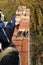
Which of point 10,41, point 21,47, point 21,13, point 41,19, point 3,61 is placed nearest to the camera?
point 3,61

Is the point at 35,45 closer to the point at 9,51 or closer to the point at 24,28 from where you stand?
the point at 24,28

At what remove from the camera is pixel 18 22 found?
12.1ft

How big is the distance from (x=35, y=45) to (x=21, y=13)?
162 cm

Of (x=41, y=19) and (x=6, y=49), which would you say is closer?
(x=6, y=49)

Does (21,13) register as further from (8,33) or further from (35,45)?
(35,45)

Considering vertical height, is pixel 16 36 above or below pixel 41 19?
above

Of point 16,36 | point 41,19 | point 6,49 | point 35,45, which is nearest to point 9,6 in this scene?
point 41,19

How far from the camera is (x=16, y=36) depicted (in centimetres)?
356

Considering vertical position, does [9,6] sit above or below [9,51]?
below

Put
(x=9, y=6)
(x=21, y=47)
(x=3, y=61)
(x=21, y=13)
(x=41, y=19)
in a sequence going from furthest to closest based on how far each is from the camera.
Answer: (x=9, y=6)
(x=41, y=19)
(x=21, y=13)
(x=21, y=47)
(x=3, y=61)

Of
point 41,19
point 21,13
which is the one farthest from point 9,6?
point 21,13

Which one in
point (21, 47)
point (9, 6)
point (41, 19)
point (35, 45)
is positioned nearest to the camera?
point (21, 47)

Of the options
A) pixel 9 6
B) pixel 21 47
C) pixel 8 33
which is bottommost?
pixel 9 6

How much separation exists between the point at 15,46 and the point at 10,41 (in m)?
0.21
